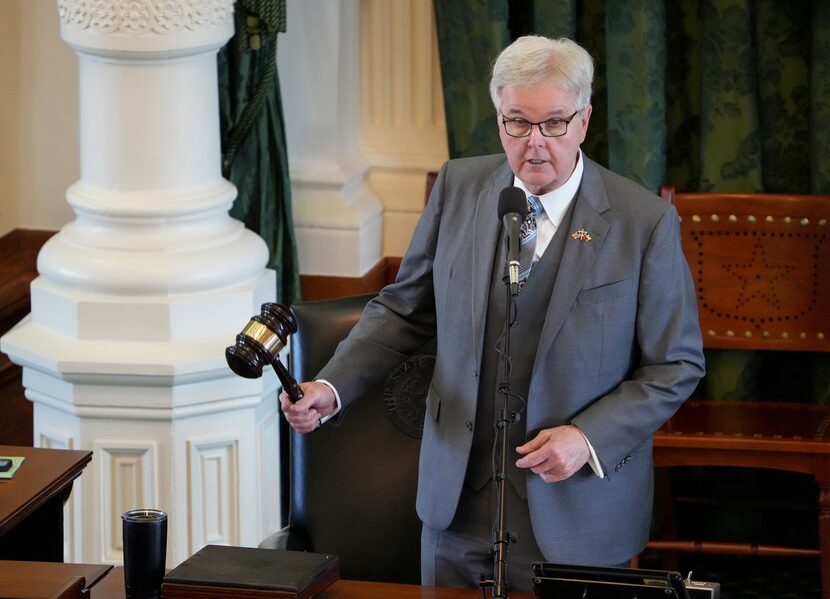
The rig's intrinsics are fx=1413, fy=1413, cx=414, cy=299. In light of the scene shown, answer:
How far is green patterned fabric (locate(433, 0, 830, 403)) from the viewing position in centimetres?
381

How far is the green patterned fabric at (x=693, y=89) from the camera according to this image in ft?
12.5

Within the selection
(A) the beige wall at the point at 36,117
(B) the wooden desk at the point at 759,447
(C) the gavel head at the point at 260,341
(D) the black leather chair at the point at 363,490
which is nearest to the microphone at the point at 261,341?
(C) the gavel head at the point at 260,341

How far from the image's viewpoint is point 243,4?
3637 mm

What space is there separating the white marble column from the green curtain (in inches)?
9.7

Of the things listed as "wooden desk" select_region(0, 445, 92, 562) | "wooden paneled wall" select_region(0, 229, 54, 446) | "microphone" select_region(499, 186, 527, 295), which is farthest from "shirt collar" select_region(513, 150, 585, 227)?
"wooden paneled wall" select_region(0, 229, 54, 446)

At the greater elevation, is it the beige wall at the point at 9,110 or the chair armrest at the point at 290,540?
the beige wall at the point at 9,110

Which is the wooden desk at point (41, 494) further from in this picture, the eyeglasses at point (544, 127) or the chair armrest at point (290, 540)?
the eyeglasses at point (544, 127)

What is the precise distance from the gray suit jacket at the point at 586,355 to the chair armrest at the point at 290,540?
31 centimetres

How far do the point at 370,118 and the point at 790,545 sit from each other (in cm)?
179

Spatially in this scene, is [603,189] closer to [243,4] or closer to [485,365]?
[485,365]

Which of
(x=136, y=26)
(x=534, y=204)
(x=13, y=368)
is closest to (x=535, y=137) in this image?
(x=534, y=204)

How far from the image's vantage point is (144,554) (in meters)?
2.12

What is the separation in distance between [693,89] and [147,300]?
1662mm

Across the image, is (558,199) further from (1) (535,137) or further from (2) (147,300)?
(2) (147,300)
